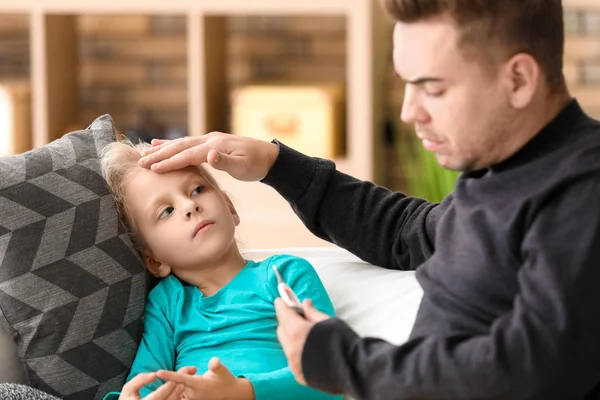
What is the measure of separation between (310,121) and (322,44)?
564 millimetres

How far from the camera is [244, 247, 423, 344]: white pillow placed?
152 cm

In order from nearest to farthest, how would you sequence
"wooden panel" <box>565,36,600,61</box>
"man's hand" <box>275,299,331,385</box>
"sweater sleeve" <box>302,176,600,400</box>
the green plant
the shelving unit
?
"sweater sleeve" <box>302,176,600,400</box> < "man's hand" <box>275,299,331,385</box> < the green plant < the shelving unit < "wooden panel" <box>565,36,600,61</box>

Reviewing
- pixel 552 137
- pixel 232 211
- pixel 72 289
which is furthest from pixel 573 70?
pixel 552 137

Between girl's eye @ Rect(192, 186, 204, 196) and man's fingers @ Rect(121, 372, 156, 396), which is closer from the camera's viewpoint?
man's fingers @ Rect(121, 372, 156, 396)

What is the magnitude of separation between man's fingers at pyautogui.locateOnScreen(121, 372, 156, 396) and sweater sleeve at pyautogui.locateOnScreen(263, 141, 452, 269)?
13.9 inches

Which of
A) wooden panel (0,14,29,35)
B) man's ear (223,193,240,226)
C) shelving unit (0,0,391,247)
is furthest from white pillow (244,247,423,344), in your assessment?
wooden panel (0,14,29,35)

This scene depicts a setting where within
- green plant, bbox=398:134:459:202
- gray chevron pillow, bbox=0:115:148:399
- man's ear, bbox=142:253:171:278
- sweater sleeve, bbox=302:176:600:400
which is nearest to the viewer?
sweater sleeve, bbox=302:176:600:400

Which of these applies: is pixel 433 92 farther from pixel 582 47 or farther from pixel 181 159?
pixel 582 47

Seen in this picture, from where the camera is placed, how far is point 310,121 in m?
3.52

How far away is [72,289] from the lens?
151 centimetres

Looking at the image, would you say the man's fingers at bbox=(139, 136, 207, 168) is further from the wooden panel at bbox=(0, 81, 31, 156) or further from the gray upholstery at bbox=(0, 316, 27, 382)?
the wooden panel at bbox=(0, 81, 31, 156)

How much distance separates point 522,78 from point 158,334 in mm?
741

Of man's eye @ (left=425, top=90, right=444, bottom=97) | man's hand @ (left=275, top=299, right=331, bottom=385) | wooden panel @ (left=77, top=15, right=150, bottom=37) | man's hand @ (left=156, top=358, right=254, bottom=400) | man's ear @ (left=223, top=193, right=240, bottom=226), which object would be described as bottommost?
man's hand @ (left=156, top=358, right=254, bottom=400)

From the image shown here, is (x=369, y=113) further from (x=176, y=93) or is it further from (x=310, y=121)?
(x=176, y=93)
